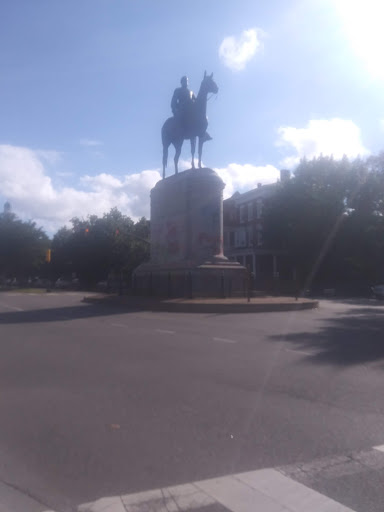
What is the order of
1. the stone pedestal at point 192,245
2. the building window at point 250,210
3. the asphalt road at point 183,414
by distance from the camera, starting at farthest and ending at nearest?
the building window at point 250,210, the stone pedestal at point 192,245, the asphalt road at point 183,414

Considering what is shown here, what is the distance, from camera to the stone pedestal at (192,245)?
2831 cm

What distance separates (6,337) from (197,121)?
20.1m

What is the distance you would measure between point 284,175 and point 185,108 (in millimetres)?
36883

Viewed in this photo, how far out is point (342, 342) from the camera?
1334 centimetres

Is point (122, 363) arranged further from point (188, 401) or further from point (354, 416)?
point (354, 416)

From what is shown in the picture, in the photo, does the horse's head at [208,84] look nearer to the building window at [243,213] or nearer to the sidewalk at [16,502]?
the sidewalk at [16,502]

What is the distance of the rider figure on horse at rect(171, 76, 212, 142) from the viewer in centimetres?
3095

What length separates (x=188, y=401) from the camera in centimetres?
732

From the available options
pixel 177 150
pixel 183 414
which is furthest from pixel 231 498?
pixel 177 150

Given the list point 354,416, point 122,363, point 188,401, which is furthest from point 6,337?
point 354,416

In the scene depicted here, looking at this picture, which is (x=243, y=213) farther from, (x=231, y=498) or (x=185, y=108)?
(x=231, y=498)

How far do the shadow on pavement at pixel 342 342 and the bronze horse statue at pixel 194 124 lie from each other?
53.4ft

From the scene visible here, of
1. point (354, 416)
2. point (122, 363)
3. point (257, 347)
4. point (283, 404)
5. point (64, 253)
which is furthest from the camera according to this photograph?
point (64, 253)

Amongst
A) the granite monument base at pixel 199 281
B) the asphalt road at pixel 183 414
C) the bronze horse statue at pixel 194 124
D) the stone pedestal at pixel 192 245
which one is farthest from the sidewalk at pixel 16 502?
the bronze horse statue at pixel 194 124
